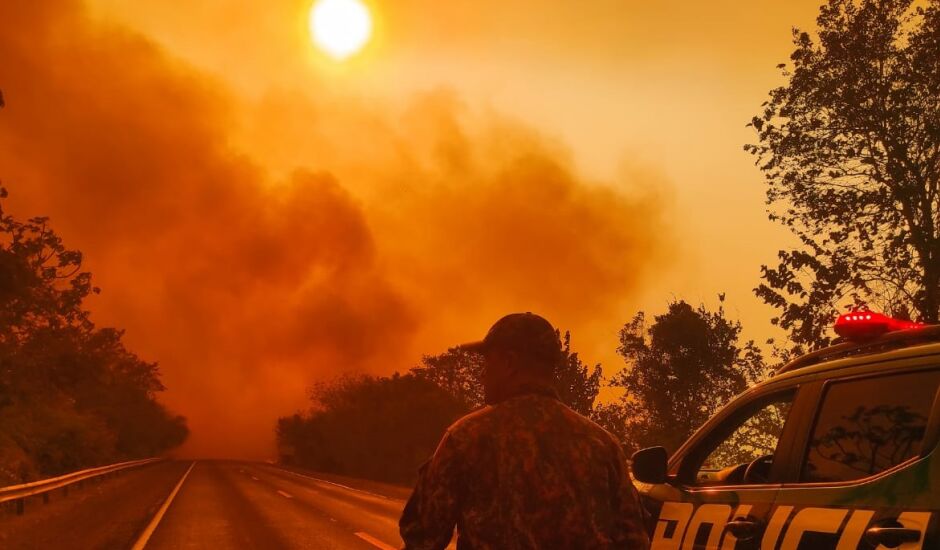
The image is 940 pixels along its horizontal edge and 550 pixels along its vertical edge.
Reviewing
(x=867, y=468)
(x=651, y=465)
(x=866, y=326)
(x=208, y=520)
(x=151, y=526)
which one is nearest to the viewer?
(x=867, y=468)

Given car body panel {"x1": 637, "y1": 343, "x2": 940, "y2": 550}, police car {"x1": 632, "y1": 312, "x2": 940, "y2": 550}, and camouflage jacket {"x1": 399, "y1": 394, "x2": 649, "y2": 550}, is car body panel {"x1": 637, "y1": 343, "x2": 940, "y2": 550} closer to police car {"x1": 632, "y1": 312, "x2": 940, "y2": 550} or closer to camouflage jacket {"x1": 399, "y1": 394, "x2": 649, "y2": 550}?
police car {"x1": 632, "y1": 312, "x2": 940, "y2": 550}

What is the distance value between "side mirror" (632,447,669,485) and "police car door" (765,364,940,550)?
808 millimetres

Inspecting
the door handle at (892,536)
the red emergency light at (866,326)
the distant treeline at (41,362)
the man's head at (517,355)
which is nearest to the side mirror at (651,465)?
the red emergency light at (866,326)

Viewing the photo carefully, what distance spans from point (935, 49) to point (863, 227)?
4297mm

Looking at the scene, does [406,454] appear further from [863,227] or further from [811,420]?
[811,420]

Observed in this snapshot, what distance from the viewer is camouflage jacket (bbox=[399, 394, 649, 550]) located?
282 cm

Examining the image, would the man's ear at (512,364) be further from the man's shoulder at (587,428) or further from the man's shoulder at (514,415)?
the man's shoulder at (587,428)

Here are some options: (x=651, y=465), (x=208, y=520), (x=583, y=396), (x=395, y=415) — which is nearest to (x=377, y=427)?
(x=395, y=415)

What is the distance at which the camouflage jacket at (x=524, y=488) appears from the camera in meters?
2.82

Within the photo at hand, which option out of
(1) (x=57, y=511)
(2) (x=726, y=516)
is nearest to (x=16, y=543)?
(1) (x=57, y=511)

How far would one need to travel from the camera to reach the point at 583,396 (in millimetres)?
57188

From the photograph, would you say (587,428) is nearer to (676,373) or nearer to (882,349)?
(882,349)

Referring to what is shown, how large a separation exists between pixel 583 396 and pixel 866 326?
54.2m

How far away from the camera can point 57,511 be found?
68.2 ft
